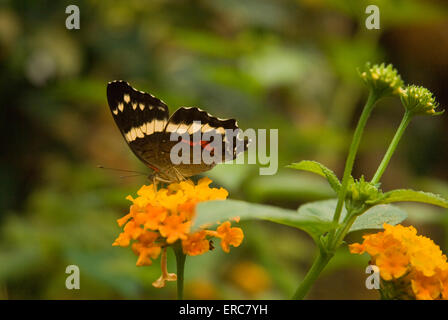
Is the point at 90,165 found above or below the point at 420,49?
below

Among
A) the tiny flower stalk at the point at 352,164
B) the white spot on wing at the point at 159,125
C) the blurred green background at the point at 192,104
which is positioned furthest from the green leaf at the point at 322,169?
the blurred green background at the point at 192,104

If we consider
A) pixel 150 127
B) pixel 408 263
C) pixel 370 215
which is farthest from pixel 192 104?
pixel 408 263

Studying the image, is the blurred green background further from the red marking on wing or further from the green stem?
the green stem

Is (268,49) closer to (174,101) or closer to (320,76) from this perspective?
(174,101)

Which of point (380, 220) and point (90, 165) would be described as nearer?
point (380, 220)
